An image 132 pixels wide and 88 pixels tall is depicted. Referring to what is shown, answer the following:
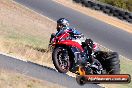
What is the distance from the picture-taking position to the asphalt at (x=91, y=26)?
82.5 feet

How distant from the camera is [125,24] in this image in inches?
1271

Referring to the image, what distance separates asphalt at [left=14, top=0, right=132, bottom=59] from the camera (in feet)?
82.5

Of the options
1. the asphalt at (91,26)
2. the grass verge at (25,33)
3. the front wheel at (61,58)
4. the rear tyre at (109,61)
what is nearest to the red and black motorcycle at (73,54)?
the front wheel at (61,58)

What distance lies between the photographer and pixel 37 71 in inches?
476

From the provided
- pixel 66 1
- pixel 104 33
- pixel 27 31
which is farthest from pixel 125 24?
pixel 27 31

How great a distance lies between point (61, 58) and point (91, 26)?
17018 mm

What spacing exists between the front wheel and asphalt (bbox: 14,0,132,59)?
436 inches

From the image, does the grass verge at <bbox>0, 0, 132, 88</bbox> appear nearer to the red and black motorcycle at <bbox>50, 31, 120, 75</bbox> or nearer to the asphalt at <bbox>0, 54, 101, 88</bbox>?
the asphalt at <bbox>0, 54, 101, 88</bbox>

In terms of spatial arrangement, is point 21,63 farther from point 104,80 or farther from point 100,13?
point 100,13

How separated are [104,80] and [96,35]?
54.8 ft

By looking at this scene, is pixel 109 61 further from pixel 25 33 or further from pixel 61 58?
pixel 25 33

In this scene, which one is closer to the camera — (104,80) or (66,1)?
(104,80)

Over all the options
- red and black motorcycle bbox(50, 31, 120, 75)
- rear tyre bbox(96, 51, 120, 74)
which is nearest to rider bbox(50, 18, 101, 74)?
red and black motorcycle bbox(50, 31, 120, 75)

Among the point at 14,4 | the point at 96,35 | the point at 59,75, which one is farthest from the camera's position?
the point at 14,4
